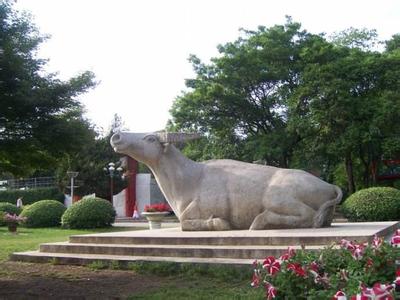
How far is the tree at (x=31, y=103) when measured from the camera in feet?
26.7

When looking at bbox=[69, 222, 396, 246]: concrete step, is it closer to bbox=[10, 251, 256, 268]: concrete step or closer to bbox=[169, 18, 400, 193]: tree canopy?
bbox=[10, 251, 256, 268]: concrete step

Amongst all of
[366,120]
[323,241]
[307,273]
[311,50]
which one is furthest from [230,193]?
Result: [311,50]

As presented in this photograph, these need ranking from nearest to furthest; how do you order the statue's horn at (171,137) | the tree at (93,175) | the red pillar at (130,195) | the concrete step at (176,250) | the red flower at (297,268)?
the red flower at (297,268) → the concrete step at (176,250) → the statue's horn at (171,137) → the red pillar at (130,195) → the tree at (93,175)

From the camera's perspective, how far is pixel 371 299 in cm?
354

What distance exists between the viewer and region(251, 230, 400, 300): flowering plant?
420cm

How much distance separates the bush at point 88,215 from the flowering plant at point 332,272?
62.1ft

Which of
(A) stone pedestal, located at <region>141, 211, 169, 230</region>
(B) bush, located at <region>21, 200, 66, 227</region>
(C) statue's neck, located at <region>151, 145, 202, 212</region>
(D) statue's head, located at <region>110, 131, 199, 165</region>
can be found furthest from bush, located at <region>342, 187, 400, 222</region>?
(B) bush, located at <region>21, 200, 66, 227</region>

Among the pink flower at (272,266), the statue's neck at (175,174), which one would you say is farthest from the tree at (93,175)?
the pink flower at (272,266)

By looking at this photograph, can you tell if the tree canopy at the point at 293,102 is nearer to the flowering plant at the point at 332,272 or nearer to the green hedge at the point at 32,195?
the green hedge at the point at 32,195

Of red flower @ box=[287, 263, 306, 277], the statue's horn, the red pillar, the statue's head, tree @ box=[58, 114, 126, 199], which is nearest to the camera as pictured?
red flower @ box=[287, 263, 306, 277]

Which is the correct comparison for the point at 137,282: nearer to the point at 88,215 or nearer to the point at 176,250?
the point at 176,250

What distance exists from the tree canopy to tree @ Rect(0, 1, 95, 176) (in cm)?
2206

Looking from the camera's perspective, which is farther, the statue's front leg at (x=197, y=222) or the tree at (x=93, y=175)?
the tree at (x=93, y=175)

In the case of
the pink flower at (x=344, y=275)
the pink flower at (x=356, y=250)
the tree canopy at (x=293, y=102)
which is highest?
the tree canopy at (x=293, y=102)
